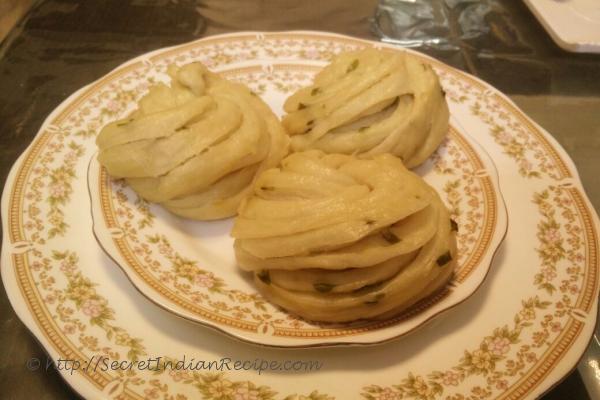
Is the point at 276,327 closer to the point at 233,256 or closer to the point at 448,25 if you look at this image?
the point at 233,256

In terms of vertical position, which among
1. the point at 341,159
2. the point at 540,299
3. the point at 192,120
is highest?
the point at 192,120

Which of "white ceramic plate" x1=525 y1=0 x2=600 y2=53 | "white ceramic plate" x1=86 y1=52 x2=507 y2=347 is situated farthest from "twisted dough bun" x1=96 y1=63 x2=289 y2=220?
"white ceramic plate" x1=525 y1=0 x2=600 y2=53

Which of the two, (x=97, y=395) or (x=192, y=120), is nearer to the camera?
(x=97, y=395)

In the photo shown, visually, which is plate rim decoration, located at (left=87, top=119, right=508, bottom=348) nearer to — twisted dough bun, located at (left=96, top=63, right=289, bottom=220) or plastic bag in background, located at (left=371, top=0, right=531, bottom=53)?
twisted dough bun, located at (left=96, top=63, right=289, bottom=220)

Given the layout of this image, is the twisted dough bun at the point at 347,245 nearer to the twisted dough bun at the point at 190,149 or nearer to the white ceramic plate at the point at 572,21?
the twisted dough bun at the point at 190,149

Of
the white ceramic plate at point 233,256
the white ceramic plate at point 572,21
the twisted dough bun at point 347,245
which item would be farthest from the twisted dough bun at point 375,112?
the white ceramic plate at point 572,21

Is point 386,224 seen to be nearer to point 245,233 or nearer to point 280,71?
point 245,233

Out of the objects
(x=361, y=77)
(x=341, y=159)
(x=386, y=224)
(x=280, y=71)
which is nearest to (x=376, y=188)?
(x=386, y=224)

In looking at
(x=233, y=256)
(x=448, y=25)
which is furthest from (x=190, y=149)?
(x=448, y=25)
